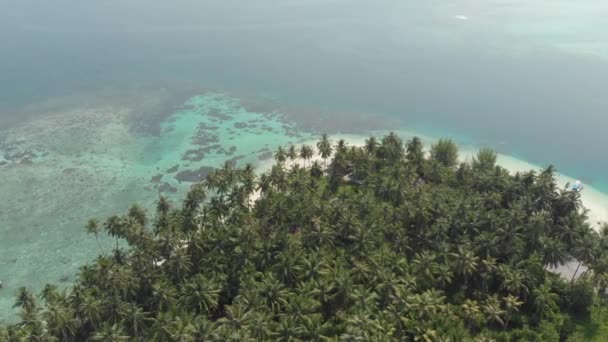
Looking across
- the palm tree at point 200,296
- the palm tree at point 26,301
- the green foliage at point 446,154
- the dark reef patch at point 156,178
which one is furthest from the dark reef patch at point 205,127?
the palm tree at point 26,301

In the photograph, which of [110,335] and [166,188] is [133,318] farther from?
[166,188]

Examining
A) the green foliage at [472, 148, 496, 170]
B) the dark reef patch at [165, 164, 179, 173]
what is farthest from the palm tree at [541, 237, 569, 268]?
the dark reef patch at [165, 164, 179, 173]

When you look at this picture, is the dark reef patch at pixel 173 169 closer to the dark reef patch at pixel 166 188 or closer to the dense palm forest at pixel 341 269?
the dark reef patch at pixel 166 188

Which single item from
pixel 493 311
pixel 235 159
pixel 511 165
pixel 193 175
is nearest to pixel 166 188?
pixel 193 175

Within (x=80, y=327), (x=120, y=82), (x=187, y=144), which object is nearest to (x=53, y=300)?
(x=80, y=327)

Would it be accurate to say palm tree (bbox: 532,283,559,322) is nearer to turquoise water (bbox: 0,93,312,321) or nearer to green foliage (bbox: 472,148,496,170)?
green foliage (bbox: 472,148,496,170)

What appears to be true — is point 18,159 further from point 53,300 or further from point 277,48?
point 277,48
